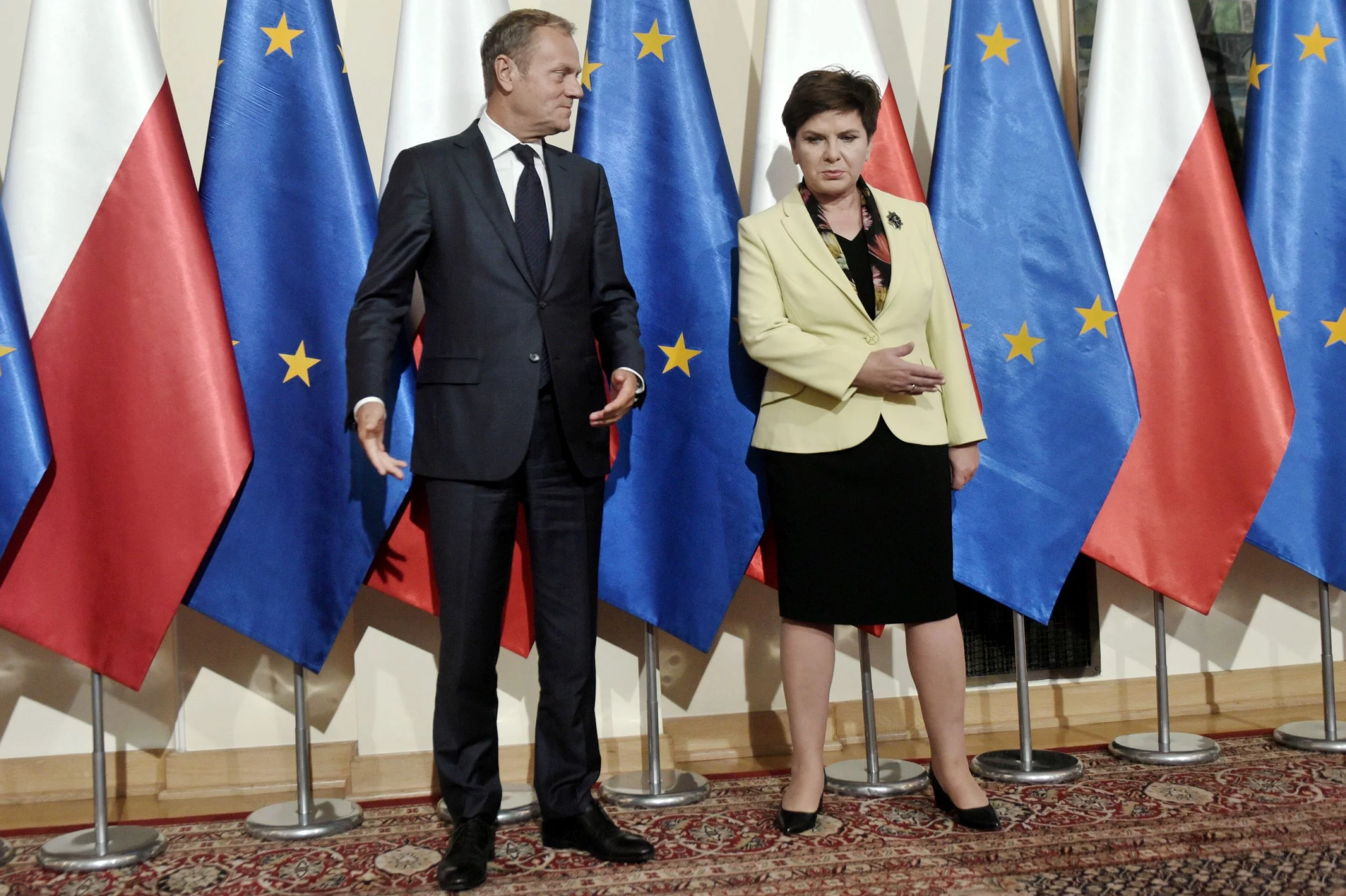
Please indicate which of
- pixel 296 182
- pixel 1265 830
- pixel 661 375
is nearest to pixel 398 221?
pixel 296 182

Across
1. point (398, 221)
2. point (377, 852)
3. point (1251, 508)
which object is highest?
point (398, 221)

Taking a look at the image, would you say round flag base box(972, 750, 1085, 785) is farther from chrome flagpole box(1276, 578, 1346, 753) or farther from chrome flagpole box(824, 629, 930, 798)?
chrome flagpole box(1276, 578, 1346, 753)

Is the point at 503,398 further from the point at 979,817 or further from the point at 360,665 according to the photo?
the point at 979,817

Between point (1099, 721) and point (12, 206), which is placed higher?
point (12, 206)

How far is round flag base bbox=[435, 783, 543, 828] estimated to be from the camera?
8.46 feet

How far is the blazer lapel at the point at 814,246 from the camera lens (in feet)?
8.04

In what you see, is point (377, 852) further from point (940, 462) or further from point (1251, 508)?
point (1251, 508)

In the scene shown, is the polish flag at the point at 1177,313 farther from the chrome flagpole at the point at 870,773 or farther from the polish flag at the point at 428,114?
the polish flag at the point at 428,114

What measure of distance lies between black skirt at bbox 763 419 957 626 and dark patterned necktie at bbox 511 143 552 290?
2.22ft

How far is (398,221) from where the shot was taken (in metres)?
2.27

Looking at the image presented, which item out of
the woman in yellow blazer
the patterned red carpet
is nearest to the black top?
the woman in yellow blazer

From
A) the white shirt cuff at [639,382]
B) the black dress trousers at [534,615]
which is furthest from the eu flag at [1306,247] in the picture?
the black dress trousers at [534,615]

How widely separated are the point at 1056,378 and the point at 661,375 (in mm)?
976

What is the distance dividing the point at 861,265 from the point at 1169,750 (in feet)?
4.89
